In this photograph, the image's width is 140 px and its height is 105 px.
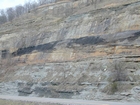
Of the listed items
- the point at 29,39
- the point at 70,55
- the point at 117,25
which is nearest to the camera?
the point at 117,25

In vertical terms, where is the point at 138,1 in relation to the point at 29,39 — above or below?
above

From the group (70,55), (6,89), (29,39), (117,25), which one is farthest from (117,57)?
(29,39)

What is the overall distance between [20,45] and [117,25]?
18687 millimetres

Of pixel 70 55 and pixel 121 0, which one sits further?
pixel 121 0

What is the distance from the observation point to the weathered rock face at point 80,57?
2477cm

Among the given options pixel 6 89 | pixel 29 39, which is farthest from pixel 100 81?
pixel 29 39

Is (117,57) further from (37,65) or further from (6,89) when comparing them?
(6,89)

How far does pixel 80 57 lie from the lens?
31734mm

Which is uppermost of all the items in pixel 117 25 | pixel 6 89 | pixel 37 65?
pixel 117 25

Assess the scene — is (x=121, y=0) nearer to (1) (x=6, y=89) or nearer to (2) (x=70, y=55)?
(2) (x=70, y=55)

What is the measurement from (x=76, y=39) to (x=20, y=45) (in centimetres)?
1314

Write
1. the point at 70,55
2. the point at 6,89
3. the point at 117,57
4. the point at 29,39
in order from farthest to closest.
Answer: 1. the point at 29,39
2. the point at 6,89
3. the point at 70,55
4. the point at 117,57

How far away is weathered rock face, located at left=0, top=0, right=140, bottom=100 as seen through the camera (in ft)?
81.3

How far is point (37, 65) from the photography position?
36344 mm
